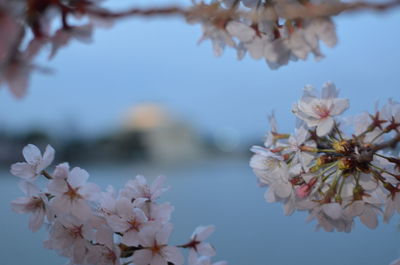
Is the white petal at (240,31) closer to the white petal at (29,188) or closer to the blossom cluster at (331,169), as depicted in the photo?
the blossom cluster at (331,169)

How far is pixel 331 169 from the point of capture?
43cm

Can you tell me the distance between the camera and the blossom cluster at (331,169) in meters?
0.41

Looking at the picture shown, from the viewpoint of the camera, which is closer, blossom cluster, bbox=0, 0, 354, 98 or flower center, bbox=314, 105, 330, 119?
blossom cluster, bbox=0, 0, 354, 98

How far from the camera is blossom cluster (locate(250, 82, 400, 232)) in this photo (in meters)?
0.41

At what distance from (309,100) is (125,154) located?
5376 millimetres

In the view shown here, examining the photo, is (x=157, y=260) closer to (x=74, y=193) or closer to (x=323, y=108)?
(x=74, y=193)

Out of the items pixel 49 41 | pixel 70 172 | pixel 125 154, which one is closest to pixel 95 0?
pixel 49 41

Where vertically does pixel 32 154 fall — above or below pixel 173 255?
above

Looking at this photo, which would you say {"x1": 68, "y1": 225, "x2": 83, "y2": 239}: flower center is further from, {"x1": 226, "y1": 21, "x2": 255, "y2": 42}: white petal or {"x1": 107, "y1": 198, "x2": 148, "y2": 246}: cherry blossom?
{"x1": 226, "y1": 21, "x2": 255, "y2": 42}: white petal

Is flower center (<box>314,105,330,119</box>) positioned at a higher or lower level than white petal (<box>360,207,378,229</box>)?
higher

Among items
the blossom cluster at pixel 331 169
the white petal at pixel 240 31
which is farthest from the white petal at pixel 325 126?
the white petal at pixel 240 31

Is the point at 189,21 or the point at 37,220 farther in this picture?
the point at 37,220

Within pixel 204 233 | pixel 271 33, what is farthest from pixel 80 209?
pixel 271 33

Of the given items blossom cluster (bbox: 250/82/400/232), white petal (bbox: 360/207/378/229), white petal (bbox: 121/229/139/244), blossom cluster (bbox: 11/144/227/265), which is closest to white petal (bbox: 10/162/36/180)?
blossom cluster (bbox: 11/144/227/265)
